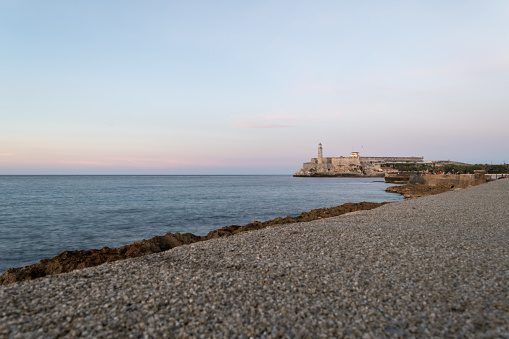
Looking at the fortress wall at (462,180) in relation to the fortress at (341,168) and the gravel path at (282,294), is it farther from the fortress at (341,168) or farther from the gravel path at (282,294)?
the fortress at (341,168)

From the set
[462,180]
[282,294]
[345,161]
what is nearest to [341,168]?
[345,161]

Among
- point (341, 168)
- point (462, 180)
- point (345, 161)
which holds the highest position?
point (345, 161)

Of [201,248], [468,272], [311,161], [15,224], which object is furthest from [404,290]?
[311,161]

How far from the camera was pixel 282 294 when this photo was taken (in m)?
5.72

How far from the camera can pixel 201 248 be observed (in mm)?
9641

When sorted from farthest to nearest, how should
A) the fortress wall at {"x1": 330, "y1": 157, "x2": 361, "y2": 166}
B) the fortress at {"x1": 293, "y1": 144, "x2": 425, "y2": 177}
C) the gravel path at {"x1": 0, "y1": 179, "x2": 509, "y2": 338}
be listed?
1. the fortress wall at {"x1": 330, "y1": 157, "x2": 361, "y2": 166}
2. the fortress at {"x1": 293, "y1": 144, "x2": 425, "y2": 177}
3. the gravel path at {"x1": 0, "y1": 179, "x2": 509, "y2": 338}

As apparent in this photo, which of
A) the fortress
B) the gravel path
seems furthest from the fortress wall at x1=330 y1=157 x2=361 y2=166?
the gravel path

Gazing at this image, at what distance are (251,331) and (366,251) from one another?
515 cm

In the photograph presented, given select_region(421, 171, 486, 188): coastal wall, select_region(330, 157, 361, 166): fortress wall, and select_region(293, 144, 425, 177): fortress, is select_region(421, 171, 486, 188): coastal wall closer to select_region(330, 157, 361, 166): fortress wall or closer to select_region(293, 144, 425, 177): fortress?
select_region(293, 144, 425, 177): fortress

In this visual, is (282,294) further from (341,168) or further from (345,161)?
(345,161)

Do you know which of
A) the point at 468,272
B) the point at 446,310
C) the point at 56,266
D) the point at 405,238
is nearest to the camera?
the point at 446,310

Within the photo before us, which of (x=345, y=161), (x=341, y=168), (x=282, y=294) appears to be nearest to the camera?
(x=282, y=294)

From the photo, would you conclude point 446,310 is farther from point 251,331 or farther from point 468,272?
point 251,331

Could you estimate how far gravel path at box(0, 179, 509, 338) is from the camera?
14.8ft
